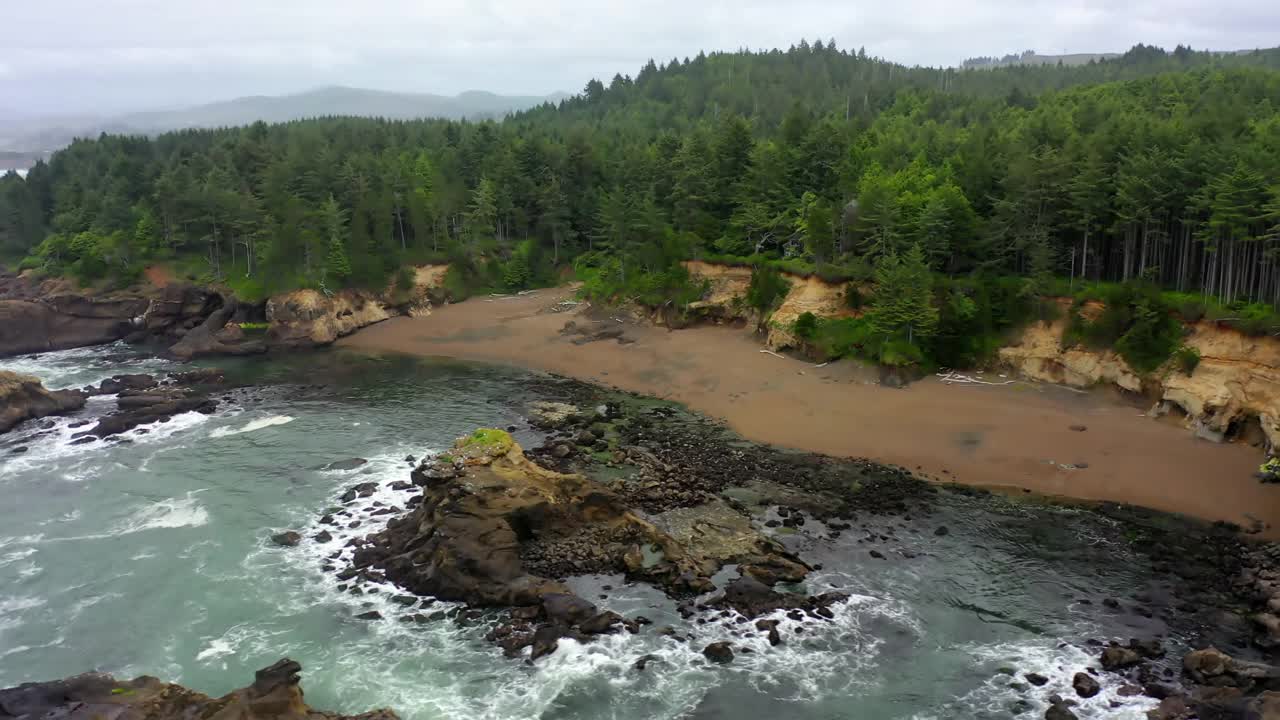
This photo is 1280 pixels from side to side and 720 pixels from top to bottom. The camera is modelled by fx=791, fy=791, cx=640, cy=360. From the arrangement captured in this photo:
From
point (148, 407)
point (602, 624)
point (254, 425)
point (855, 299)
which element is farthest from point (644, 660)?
point (148, 407)

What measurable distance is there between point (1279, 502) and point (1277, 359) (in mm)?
8189

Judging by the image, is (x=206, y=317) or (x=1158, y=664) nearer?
(x=1158, y=664)

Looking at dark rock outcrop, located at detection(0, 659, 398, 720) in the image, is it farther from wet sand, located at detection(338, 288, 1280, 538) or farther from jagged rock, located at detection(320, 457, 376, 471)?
wet sand, located at detection(338, 288, 1280, 538)

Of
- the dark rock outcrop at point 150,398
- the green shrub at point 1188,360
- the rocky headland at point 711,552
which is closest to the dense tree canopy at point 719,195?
the green shrub at point 1188,360

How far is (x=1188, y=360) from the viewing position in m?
38.9

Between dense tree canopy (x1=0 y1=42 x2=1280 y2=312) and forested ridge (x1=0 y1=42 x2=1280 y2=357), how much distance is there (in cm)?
22

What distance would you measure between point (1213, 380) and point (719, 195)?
38.8 m

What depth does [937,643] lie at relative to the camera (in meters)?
24.6

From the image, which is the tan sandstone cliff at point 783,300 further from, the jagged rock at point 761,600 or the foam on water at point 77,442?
the foam on water at point 77,442

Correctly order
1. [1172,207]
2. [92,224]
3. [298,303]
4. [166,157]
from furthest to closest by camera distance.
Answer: [166,157]
[92,224]
[298,303]
[1172,207]

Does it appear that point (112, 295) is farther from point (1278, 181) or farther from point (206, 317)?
point (1278, 181)

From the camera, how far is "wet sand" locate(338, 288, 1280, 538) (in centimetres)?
3372

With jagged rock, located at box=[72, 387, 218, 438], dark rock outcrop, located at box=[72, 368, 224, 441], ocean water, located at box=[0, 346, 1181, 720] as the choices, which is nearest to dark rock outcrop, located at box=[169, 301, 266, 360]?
dark rock outcrop, located at box=[72, 368, 224, 441]

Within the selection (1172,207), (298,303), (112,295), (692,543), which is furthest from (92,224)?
(1172,207)
